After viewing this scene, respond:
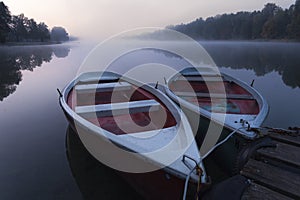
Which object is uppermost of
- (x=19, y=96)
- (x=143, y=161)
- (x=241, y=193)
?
(x=143, y=161)

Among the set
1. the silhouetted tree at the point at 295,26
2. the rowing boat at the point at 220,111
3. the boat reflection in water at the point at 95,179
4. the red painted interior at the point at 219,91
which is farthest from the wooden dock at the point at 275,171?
the silhouetted tree at the point at 295,26

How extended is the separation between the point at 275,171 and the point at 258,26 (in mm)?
102685

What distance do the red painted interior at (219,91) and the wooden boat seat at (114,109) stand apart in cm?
195

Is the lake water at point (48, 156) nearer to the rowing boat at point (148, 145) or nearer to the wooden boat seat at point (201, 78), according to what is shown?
the rowing boat at point (148, 145)

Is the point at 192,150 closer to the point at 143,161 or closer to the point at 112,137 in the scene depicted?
the point at 143,161

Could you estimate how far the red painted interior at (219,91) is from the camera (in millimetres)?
6126

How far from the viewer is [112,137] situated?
358cm

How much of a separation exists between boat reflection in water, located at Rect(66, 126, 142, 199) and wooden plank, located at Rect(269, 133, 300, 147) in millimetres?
2997

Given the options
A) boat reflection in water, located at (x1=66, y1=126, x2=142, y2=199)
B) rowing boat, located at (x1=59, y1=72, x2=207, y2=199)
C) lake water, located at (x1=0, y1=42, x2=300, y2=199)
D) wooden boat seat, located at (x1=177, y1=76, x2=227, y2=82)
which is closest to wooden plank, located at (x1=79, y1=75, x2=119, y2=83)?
lake water, located at (x1=0, y1=42, x2=300, y2=199)

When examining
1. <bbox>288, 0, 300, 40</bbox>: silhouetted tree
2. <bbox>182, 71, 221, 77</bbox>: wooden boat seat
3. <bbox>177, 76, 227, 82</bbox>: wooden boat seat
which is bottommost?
<bbox>177, 76, 227, 82</bbox>: wooden boat seat

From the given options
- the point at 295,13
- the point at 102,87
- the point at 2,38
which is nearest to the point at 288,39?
the point at 295,13

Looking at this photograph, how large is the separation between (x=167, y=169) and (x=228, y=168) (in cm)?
252

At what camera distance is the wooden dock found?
2.95 meters

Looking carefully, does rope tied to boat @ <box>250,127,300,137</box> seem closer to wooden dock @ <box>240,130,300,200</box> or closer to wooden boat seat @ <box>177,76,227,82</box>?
wooden dock @ <box>240,130,300,200</box>
